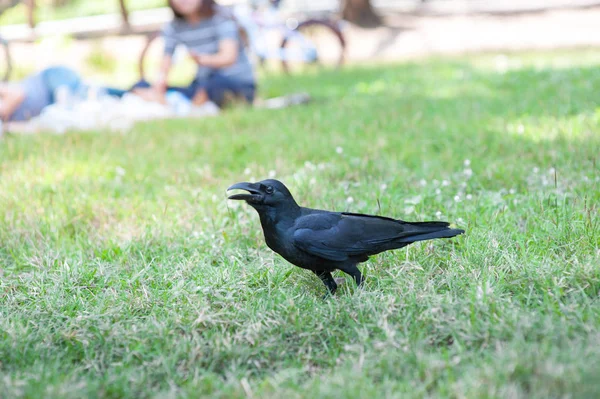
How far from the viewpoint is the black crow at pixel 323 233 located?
2781 mm

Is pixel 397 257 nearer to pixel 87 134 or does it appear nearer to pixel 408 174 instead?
pixel 408 174

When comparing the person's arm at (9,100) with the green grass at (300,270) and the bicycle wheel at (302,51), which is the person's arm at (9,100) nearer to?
the green grass at (300,270)

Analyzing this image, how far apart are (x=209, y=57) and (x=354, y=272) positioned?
5.33 meters

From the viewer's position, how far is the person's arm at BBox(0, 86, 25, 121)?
6797 millimetres

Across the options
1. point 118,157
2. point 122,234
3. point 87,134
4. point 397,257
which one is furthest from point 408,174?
point 87,134

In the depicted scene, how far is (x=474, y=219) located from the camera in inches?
142

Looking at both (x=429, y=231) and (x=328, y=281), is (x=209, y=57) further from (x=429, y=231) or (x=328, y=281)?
(x=429, y=231)

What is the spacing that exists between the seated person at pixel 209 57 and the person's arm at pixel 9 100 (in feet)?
4.04

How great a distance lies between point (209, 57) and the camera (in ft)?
25.1

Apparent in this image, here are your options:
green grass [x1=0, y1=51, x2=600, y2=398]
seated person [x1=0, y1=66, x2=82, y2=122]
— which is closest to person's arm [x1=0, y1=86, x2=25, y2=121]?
seated person [x1=0, y1=66, x2=82, y2=122]

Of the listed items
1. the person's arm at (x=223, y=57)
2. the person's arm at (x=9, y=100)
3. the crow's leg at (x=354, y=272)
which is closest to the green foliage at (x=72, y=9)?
the person's arm at (x=223, y=57)

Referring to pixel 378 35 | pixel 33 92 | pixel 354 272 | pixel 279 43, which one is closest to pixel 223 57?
pixel 33 92

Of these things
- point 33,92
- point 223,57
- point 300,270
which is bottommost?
point 300,270

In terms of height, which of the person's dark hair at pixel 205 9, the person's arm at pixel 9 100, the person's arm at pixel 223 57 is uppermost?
the person's dark hair at pixel 205 9
